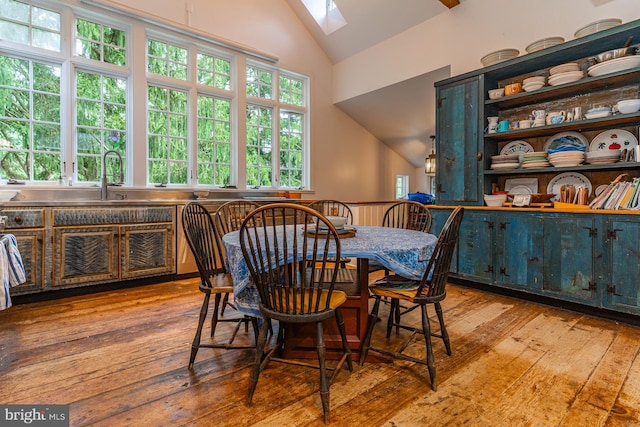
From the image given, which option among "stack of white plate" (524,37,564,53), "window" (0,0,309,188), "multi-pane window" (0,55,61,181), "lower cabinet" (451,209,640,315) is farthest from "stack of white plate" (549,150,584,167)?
"multi-pane window" (0,55,61,181)

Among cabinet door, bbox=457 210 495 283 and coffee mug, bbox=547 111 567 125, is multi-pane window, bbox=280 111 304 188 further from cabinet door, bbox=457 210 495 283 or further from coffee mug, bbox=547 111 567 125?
coffee mug, bbox=547 111 567 125

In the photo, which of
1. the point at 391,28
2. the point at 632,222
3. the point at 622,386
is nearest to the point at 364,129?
the point at 391,28

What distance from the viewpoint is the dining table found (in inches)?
64.2

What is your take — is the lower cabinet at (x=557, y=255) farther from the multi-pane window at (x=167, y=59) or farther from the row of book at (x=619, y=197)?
the multi-pane window at (x=167, y=59)

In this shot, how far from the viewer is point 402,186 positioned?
7516 millimetres

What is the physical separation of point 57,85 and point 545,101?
5.12m

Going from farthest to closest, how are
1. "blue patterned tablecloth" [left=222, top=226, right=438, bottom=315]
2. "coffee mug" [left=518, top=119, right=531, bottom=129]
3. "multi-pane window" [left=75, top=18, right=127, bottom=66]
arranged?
"multi-pane window" [left=75, top=18, right=127, bottom=66] < "coffee mug" [left=518, top=119, right=531, bottom=129] < "blue patterned tablecloth" [left=222, top=226, right=438, bottom=315]

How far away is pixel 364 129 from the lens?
6457mm

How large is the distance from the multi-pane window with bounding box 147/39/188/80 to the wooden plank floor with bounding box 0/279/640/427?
3.08 metres

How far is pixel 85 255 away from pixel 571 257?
4352 mm

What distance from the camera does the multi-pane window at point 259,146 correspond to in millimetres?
5102

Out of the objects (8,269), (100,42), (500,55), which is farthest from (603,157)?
(100,42)

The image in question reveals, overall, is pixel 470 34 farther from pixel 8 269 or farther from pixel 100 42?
pixel 8 269

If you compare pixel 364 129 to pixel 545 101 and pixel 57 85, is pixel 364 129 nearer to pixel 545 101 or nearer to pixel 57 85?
pixel 545 101
